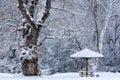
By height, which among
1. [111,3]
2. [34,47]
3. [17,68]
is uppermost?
[111,3]

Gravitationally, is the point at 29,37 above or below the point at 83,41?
above

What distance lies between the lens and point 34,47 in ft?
60.1

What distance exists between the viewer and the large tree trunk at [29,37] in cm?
1806

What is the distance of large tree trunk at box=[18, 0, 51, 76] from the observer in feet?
59.3

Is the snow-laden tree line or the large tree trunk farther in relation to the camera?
the snow-laden tree line

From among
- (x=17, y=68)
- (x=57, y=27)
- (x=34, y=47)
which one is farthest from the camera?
(x=17, y=68)

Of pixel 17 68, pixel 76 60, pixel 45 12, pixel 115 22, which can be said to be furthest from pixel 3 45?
pixel 115 22

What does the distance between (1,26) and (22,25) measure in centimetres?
295

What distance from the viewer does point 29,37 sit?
1853cm

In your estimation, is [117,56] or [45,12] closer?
[45,12]

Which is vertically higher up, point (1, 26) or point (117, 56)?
point (1, 26)

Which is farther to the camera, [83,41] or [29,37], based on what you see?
[83,41]

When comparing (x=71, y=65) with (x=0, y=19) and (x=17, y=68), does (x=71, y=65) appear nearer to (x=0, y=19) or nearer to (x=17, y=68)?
(x=17, y=68)

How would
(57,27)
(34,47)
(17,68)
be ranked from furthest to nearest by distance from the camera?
(17,68) < (57,27) < (34,47)
